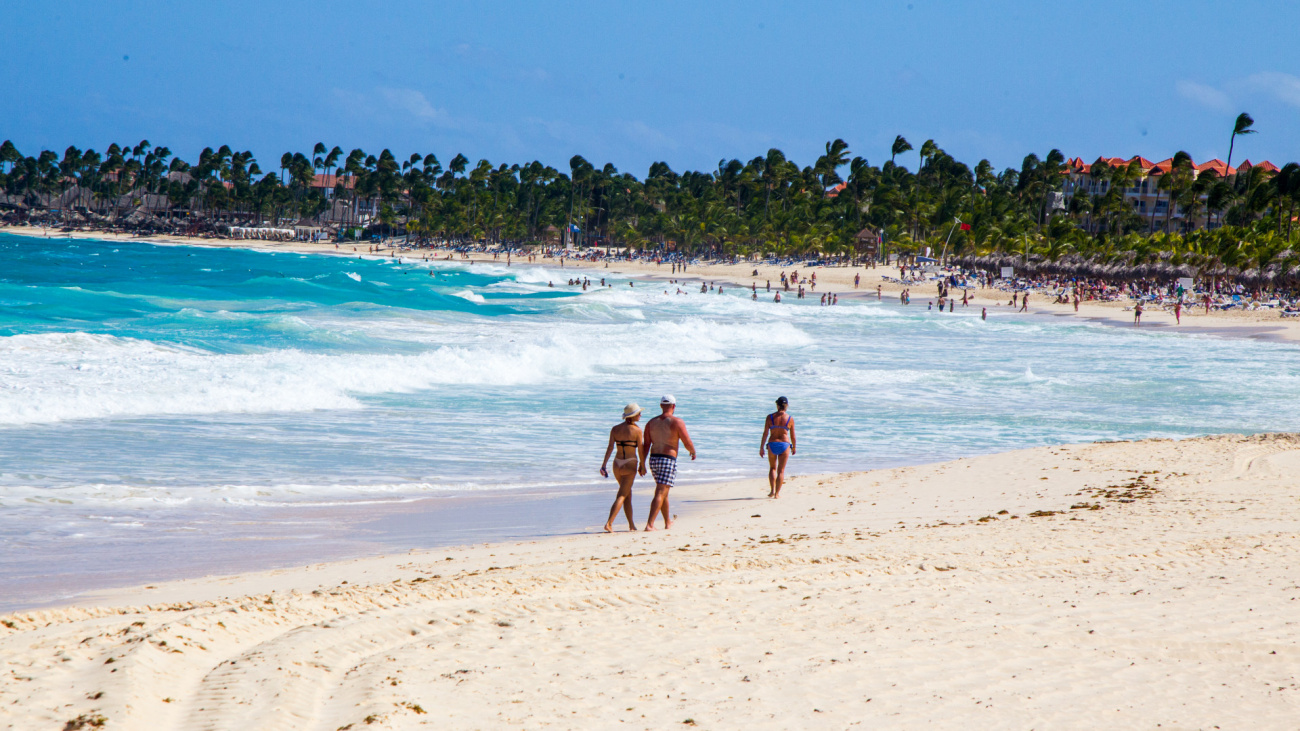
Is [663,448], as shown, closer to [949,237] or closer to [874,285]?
[874,285]

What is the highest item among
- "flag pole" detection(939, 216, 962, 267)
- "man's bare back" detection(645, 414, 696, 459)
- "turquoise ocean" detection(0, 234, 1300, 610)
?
"flag pole" detection(939, 216, 962, 267)

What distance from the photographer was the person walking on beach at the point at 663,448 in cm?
869

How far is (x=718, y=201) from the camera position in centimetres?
11975

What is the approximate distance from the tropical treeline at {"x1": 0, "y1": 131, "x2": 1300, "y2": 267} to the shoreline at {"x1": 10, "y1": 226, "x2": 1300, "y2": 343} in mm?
8291

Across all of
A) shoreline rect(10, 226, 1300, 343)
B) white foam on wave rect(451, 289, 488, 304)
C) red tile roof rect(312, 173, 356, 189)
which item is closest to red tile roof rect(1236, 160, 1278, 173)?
shoreline rect(10, 226, 1300, 343)

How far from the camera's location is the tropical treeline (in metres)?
78.2

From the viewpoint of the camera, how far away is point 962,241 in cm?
8931

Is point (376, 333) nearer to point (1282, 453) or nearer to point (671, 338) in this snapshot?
point (671, 338)

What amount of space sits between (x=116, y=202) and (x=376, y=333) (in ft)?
551

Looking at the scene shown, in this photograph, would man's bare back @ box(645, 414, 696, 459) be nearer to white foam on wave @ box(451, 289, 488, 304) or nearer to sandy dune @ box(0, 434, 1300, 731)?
sandy dune @ box(0, 434, 1300, 731)

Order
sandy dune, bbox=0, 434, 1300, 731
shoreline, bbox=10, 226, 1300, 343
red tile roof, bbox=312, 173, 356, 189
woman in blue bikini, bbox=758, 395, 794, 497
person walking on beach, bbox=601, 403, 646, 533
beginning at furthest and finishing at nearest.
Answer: red tile roof, bbox=312, 173, 356, 189
shoreline, bbox=10, 226, 1300, 343
woman in blue bikini, bbox=758, 395, 794, 497
person walking on beach, bbox=601, 403, 646, 533
sandy dune, bbox=0, 434, 1300, 731

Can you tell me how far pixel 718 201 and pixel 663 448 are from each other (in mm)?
113557

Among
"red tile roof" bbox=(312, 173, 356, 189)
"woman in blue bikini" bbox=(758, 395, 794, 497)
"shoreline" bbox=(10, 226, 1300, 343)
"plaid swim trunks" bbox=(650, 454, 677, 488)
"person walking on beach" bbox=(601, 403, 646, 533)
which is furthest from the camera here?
"red tile roof" bbox=(312, 173, 356, 189)

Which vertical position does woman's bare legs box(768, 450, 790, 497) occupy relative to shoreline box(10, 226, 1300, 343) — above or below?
below
